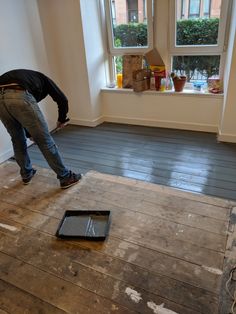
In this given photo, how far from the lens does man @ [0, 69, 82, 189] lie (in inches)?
73.1

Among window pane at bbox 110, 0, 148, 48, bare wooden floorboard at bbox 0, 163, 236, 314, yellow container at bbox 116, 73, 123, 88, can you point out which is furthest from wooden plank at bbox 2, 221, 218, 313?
window pane at bbox 110, 0, 148, 48

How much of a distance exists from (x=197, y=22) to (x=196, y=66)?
1.63 feet

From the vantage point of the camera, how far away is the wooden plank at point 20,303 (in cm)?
132

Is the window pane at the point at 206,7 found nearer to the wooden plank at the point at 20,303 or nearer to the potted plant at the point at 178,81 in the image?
the potted plant at the point at 178,81

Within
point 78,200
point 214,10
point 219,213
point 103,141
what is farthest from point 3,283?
point 214,10

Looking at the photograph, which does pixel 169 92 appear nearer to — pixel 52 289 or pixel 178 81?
pixel 178 81

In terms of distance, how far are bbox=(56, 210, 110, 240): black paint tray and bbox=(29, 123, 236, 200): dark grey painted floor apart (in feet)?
2.02

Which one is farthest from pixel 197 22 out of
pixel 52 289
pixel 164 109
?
pixel 52 289

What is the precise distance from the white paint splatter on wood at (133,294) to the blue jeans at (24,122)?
116 centimetres

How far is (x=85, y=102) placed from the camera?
351cm

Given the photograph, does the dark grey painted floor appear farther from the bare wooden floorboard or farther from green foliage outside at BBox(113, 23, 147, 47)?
green foliage outside at BBox(113, 23, 147, 47)

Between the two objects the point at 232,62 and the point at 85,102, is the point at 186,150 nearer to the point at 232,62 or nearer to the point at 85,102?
the point at 232,62

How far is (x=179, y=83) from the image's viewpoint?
10.2 feet

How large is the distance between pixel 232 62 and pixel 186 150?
99cm
